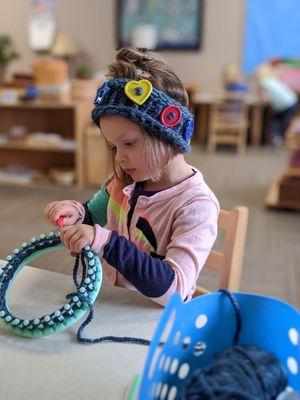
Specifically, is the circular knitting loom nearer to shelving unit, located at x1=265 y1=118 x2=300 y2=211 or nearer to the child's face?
the child's face

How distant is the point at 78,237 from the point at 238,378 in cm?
38

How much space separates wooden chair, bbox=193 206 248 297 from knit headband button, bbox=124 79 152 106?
0.37 m

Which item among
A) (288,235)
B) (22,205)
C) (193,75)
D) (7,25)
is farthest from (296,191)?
(7,25)

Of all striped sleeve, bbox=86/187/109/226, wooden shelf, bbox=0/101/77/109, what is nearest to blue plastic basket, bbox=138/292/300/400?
striped sleeve, bbox=86/187/109/226

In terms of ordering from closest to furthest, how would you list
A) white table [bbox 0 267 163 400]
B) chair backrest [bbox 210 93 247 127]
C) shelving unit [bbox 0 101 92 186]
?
white table [bbox 0 267 163 400], shelving unit [bbox 0 101 92 186], chair backrest [bbox 210 93 247 127]

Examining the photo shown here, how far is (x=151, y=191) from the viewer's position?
3.23 feet

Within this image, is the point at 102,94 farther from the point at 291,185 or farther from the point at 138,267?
the point at 291,185

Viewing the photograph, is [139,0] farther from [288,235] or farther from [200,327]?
[200,327]

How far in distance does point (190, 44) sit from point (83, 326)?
6049 mm

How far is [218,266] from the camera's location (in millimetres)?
1089

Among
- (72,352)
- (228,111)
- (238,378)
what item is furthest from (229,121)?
(238,378)

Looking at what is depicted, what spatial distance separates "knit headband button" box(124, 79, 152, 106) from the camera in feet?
2.62

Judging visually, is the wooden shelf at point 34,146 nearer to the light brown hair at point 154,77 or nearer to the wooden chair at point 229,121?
the wooden chair at point 229,121

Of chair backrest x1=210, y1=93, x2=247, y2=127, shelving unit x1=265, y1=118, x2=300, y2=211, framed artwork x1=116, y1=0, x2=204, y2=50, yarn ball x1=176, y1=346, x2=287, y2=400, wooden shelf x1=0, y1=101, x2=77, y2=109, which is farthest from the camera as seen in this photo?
Answer: framed artwork x1=116, y1=0, x2=204, y2=50
